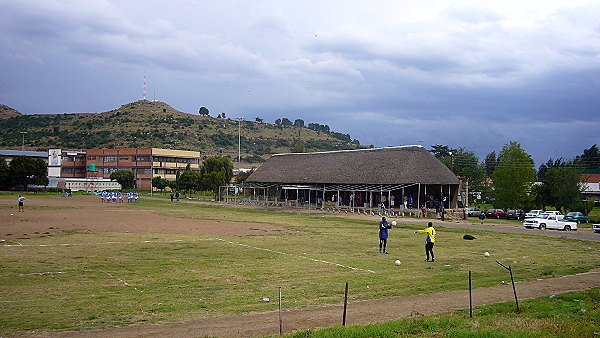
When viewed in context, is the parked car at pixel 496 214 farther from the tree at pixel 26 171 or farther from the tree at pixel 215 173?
the tree at pixel 26 171

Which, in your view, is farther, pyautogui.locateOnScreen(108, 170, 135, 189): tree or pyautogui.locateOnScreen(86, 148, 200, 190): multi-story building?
pyautogui.locateOnScreen(86, 148, 200, 190): multi-story building

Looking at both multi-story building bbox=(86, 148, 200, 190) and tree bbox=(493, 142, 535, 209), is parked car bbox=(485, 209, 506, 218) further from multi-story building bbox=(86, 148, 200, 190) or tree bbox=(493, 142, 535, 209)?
multi-story building bbox=(86, 148, 200, 190)

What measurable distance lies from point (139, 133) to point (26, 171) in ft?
207

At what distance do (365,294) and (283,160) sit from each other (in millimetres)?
67008

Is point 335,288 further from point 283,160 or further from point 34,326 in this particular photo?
point 283,160

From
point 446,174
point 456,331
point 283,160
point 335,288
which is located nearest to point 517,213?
point 446,174

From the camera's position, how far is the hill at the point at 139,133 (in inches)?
5876

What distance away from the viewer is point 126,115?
179 metres

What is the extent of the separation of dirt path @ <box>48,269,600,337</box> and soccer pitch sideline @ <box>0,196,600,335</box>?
0.56 metres

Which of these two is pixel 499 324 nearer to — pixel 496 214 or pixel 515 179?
pixel 496 214

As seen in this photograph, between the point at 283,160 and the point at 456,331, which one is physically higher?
the point at 283,160

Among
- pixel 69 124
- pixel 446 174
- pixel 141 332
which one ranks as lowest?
pixel 141 332

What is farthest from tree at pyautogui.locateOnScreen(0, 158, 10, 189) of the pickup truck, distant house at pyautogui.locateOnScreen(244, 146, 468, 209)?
the pickup truck

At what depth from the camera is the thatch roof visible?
55.6 m
